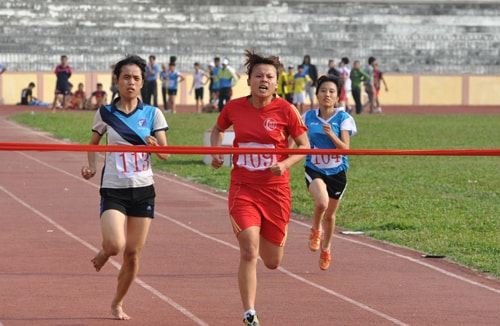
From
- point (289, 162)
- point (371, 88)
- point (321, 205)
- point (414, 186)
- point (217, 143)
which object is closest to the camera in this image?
point (289, 162)

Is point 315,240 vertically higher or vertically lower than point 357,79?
lower

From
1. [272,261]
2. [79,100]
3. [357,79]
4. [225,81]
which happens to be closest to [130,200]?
[272,261]

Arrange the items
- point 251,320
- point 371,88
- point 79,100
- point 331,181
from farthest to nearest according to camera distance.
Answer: point 79,100 < point 371,88 < point 331,181 < point 251,320

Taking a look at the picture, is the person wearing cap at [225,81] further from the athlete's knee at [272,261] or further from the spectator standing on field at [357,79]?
the athlete's knee at [272,261]

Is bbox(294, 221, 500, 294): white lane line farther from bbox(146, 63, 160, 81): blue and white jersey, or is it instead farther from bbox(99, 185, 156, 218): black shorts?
bbox(146, 63, 160, 81): blue and white jersey

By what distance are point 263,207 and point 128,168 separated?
36.5 inches

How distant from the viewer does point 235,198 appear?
312 inches

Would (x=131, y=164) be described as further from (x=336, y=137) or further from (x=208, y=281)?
(x=336, y=137)

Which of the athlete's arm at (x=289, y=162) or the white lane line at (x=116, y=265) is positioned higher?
the athlete's arm at (x=289, y=162)

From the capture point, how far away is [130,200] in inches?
312

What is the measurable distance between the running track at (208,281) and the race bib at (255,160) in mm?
1044

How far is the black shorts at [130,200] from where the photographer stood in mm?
7879

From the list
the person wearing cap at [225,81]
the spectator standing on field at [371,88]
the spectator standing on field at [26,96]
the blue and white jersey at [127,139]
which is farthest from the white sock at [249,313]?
the spectator standing on field at [26,96]

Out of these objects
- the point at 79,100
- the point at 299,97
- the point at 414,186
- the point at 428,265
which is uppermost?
the point at 299,97
